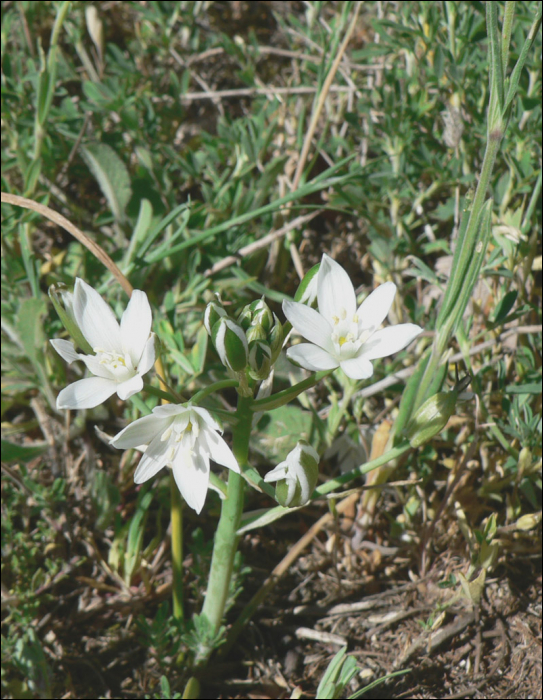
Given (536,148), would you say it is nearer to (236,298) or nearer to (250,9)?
(236,298)

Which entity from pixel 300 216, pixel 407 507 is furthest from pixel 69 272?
pixel 407 507

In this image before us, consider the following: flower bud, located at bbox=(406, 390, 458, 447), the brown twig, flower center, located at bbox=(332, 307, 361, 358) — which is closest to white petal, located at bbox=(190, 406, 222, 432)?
flower center, located at bbox=(332, 307, 361, 358)

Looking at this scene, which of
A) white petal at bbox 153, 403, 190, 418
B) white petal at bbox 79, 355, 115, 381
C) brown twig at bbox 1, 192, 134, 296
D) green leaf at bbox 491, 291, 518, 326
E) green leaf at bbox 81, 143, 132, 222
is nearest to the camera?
white petal at bbox 153, 403, 190, 418

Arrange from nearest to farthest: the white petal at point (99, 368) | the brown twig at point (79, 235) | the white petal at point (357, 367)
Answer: the white petal at point (357, 367) → the white petal at point (99, 368) → the brown twig at point (79, 235)

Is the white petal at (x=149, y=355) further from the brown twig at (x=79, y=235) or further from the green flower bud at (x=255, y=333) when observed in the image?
the brown twig at (x=79, y=235)

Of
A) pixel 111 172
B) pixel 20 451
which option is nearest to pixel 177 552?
pixel 20 451

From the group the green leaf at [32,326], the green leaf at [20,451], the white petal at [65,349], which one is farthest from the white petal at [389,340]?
the green leaf at [20,451]

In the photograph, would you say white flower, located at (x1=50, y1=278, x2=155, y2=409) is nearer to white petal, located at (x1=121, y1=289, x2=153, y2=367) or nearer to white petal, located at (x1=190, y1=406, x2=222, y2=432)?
white petal, located at (x1=121, y1=289, x2=153, y2=367)

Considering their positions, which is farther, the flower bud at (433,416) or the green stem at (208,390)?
the flower bud at (433,416)
